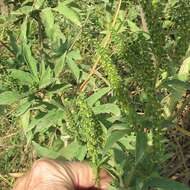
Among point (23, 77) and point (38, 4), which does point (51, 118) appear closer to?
point (23, 77)

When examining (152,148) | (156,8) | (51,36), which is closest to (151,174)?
(152,148)

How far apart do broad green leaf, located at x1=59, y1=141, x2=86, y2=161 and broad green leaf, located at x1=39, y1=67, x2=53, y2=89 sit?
21 cm

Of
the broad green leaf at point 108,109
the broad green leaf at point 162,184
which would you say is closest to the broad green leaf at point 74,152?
the broad green leaf at point 108,109

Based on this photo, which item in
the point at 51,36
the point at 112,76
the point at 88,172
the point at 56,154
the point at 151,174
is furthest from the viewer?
the point at 51,36

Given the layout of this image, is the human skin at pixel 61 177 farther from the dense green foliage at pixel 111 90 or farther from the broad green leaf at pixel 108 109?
the broad green leaf at pixel 108 109

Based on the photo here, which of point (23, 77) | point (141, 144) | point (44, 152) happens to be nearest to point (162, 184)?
point (141, 144)

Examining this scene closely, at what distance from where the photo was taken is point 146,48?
1234 mm

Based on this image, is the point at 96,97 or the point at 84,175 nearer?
the point at 84,175

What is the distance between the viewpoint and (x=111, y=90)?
1.87m

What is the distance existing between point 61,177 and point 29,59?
0.60m

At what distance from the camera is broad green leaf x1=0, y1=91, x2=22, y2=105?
1.68 meters

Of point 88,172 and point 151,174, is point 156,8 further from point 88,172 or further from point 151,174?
point 88,172

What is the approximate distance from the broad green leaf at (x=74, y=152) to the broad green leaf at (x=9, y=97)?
0.75 feet

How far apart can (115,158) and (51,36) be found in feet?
2.72
